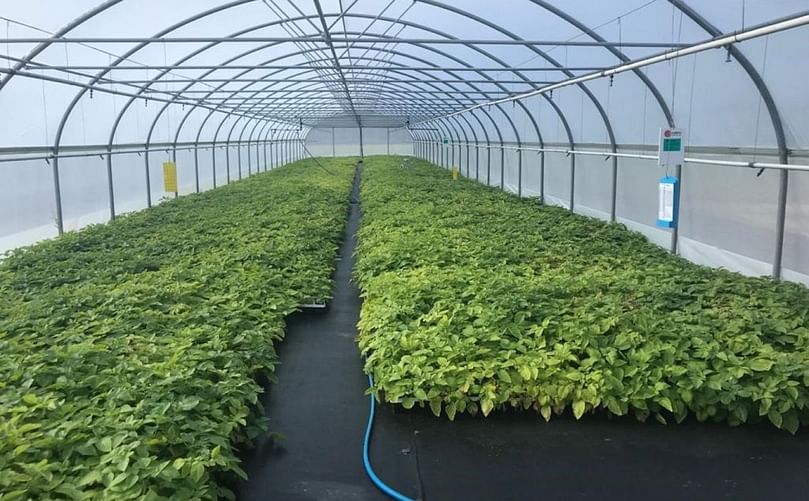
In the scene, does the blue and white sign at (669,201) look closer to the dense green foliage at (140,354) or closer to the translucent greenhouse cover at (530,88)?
the translucent greenhouse cover at (530,88)

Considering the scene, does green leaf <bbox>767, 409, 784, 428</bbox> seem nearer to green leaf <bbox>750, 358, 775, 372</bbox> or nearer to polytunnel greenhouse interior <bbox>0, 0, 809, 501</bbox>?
polytunnel greenhouse interior <bbox>0, 0, 809, 501</bbox>

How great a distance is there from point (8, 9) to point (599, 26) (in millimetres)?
7618

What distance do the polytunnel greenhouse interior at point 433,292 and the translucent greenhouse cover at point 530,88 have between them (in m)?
0.05

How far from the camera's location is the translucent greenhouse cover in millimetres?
7363

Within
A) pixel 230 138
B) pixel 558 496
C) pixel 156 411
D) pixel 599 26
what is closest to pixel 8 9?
pixel 156 411

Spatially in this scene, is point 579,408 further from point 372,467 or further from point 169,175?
point 169,175

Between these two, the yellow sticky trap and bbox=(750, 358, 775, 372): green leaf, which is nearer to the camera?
bbox=(750, 358, 775, 372): green leaf

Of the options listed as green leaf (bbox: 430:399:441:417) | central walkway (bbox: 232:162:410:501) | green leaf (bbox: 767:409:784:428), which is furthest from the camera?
green leaf (bbox: 430:399:441:417)

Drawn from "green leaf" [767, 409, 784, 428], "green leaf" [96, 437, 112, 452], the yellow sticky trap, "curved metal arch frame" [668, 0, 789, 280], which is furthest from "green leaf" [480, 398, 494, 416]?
the yellow sticky trap

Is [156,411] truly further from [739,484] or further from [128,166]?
[128,166]

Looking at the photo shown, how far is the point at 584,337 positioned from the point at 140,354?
317 centimetres

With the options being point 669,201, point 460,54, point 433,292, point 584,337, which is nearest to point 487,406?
point 584,337

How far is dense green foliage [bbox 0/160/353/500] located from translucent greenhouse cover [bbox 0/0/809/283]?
257cm

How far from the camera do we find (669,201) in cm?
737
